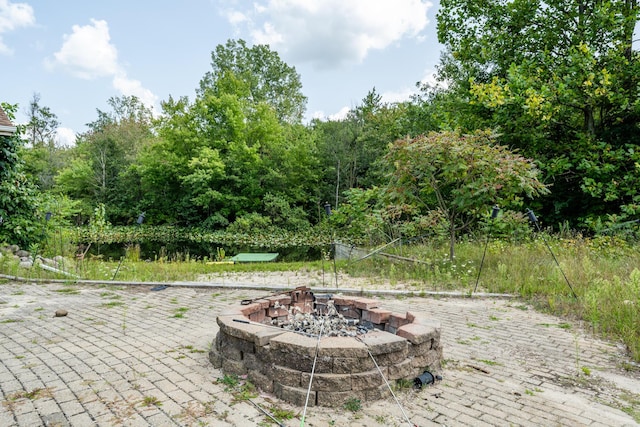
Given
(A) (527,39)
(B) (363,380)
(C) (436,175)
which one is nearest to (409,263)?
(C) (436,175)

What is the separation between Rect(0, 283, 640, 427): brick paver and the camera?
233 centimetres

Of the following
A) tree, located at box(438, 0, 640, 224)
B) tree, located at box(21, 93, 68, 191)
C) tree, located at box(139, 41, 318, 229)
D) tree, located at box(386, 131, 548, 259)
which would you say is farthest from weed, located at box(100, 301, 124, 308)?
tree, located at box(21, 93, 68, 191)

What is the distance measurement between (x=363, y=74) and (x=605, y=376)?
22.0 metres

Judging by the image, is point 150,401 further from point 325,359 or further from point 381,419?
point 381,419

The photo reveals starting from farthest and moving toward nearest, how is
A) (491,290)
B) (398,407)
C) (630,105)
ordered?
(630,105) < (491,290) < (398,407)

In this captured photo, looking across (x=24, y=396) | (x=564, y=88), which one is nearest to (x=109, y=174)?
(x=564, y=88)

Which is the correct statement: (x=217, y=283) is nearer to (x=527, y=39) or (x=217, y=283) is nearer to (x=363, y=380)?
(x=363, y=380)

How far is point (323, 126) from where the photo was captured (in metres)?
23.3

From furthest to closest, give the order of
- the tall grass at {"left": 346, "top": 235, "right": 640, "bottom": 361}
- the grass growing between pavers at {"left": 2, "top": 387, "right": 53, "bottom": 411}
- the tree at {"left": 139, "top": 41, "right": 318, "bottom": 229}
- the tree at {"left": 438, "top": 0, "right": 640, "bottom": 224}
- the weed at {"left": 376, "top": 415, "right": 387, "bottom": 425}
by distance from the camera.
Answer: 1. the tree at {"left": 139, "top": 41, "right": 318, "bottom": 229}
2. the tree at {"left": 438, "top": 0, "right": 640, "bottom": 224}
3. the tall grass at {"left": 346, "top": 235, "right": 640, "bottom": 361}
4. the grass growing between pavers at {"left": 2, "top": 387, "right": 53, "bottom": 411}
5. the weed at {"left": 376, "top": 415, "right": 387, "bottom": 425}

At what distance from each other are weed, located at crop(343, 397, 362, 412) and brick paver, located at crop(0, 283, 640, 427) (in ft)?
0.11

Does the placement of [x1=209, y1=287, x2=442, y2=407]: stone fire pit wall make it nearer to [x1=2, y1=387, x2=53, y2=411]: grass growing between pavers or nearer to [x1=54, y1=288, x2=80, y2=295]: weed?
[x1=2, y1=387, x2=53, y2=411]: grass growing between pavers

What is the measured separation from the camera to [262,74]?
28266 millimetres

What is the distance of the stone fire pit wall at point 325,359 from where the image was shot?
2.54 metres

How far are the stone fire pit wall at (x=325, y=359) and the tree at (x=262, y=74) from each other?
25.4m
